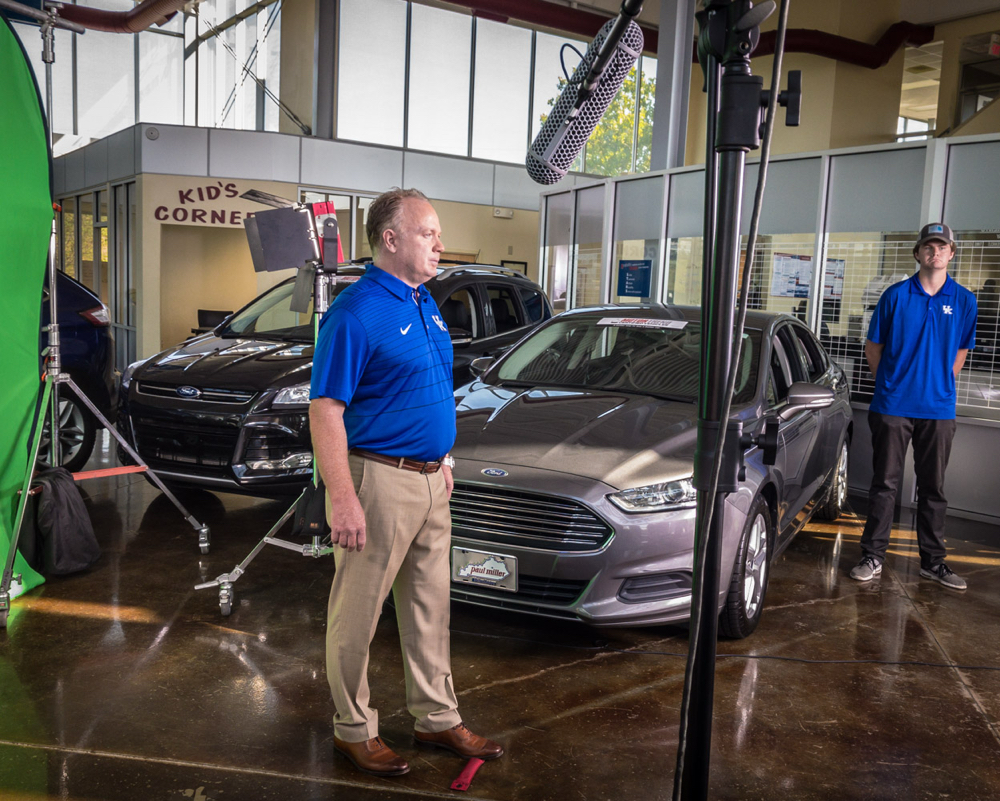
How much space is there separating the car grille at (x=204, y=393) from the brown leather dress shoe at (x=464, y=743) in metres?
2.85

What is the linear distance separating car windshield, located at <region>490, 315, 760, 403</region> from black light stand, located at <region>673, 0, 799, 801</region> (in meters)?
2.53

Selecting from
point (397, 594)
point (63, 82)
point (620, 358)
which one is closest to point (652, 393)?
point (620, 358)

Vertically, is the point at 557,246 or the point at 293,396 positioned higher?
the point at 557,246

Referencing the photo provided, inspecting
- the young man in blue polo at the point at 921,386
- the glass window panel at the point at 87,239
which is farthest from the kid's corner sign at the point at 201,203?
the young man in blue polo at the point at 921,386

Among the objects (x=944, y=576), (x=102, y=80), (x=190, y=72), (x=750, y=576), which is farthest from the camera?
(x=102, y=80)

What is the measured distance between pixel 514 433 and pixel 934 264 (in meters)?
2.65

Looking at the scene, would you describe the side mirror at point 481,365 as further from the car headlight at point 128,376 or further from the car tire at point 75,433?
the car tire at point 75,433

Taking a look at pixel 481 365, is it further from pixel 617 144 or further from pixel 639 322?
pixel 617 144

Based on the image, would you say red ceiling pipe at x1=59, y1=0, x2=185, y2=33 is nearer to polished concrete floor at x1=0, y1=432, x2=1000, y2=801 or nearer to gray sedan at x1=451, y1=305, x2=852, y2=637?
polished concrete floor at x1=0, y1=432, x2=1000, y2=801

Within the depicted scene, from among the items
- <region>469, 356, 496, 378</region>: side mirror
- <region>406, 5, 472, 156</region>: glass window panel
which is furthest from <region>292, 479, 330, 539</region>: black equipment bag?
<region>406, 5, 472, 156</region>: glass window panel

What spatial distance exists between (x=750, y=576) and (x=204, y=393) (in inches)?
134

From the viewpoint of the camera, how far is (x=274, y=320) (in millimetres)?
6758

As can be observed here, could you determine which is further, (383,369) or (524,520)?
(524,520)

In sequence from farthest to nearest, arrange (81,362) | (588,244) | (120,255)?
(120,255) < (588,244) < (81,362)
